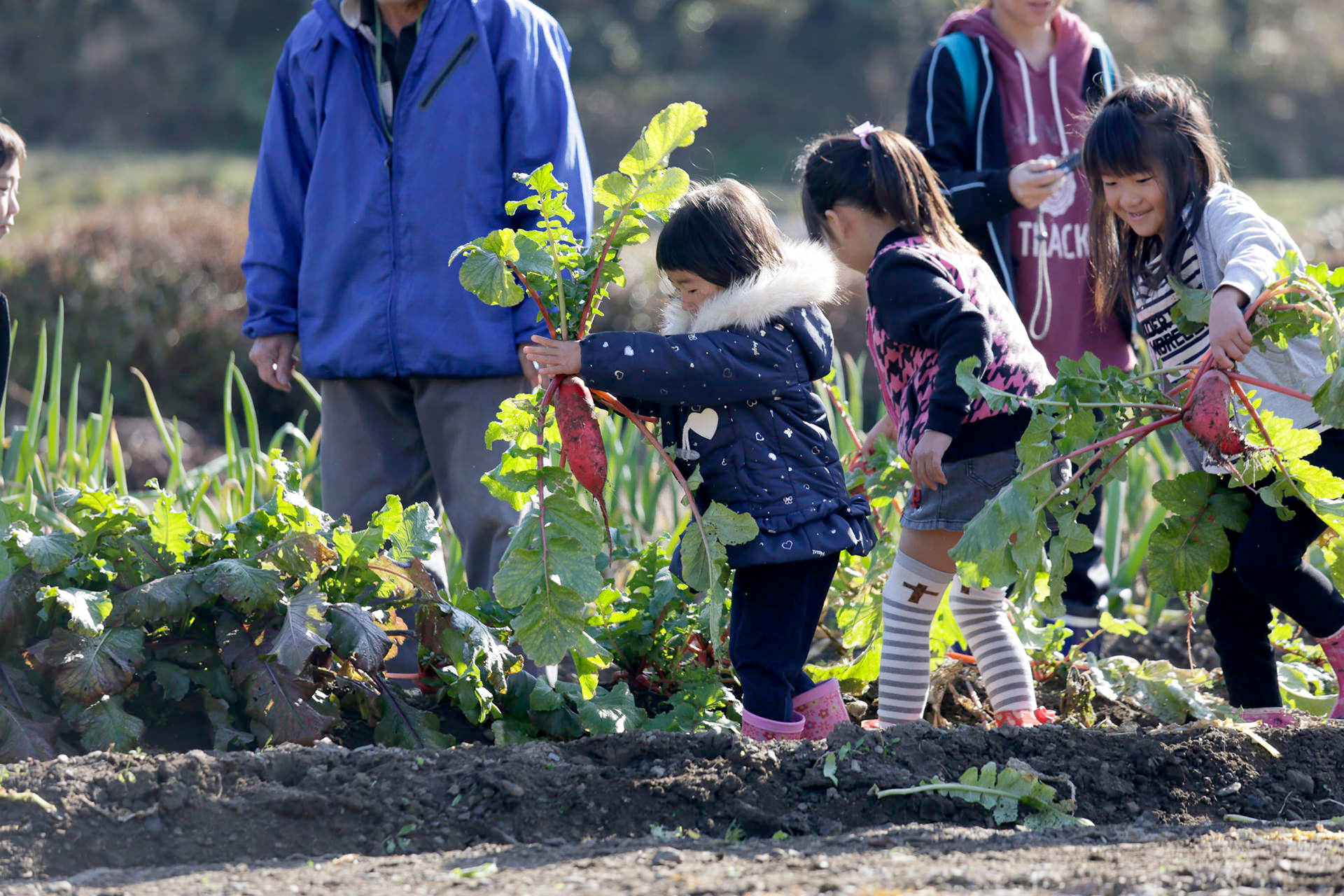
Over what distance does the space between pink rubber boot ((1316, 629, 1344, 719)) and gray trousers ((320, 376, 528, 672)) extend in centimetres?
166

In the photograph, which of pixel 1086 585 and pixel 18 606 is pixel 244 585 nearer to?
pixel 18 606

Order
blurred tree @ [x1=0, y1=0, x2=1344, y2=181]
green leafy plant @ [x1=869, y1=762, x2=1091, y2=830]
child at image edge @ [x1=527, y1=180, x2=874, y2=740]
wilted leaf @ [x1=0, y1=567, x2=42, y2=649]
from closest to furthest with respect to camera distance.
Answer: green leafy plant @ [x1=869, y1=762, x2=1091, y2=830] → wilted leaf @ [x1=0, y1=567, x2=42, y2=649] → child at image edge @ [x1=527, y1=180, x2=874, y2=740] → blurred tree @ [x1=0, y1=0, x2=1344, y2=181]

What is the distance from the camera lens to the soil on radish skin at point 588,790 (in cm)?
183

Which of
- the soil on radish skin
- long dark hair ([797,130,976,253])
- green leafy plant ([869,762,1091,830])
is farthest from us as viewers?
long dark hair ([797,130,976,253])

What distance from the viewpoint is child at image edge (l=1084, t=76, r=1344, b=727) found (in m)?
2.43

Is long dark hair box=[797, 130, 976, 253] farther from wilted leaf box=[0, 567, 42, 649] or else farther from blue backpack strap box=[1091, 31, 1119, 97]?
wilted leaf box=[0, 567, 42, 649]

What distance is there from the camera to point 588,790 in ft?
6.55

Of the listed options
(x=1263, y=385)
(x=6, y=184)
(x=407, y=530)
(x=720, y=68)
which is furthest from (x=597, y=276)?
(x=720, y=68)

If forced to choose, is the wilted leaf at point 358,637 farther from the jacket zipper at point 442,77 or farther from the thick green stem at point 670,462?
the jacket zipper at point 442,77

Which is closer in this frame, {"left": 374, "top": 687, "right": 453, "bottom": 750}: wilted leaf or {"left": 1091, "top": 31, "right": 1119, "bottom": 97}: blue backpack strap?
{"left": 374, "top": 687, "right": 453, "bottom": 750}: wilted leaf

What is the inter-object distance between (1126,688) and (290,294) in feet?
6.87

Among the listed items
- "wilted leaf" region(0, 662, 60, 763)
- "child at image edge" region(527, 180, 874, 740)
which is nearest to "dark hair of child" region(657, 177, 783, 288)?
"child at image edge" region(527, 180, 874, 740)

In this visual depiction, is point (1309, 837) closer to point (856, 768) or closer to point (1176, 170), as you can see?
point (856, 768)

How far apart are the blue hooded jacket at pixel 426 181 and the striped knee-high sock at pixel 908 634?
3.10 ft
